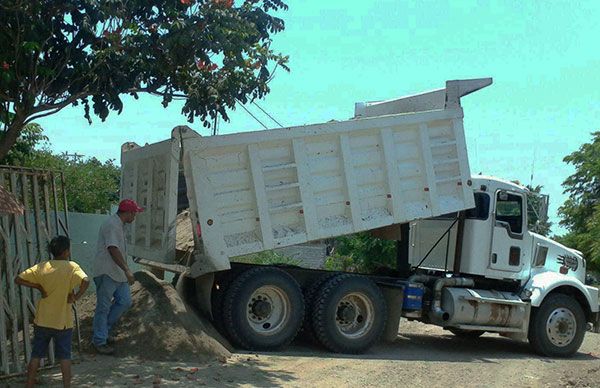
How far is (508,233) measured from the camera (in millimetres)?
11195

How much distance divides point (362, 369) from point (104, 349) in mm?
3068

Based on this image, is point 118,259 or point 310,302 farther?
point 310,302

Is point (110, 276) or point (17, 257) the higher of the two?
point (17, 257)

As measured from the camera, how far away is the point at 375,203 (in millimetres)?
10148

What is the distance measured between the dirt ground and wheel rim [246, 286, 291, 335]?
404 millimetres

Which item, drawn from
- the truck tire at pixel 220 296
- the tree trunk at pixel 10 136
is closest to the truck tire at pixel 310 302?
the truck tire at pixel 220 296

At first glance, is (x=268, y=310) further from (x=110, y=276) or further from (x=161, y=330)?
(x=110, y=276)

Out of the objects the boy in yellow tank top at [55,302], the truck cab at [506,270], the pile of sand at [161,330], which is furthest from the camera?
the truck cab at [506,270]

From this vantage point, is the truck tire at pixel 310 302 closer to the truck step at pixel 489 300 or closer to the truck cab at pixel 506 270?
the truck cab at pixel 506 270

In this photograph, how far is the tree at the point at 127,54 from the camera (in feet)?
28.5

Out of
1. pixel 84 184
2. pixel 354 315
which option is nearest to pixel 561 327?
pixel 354 315

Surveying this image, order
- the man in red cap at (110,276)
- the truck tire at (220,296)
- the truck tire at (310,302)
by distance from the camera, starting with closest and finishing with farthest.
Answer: the man in red cap at (110,276)
the truck tire at (220,296)
the truck tire at (310,302)

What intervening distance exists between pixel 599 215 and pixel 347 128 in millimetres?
24429

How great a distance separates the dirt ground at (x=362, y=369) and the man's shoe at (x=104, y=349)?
0.08m
